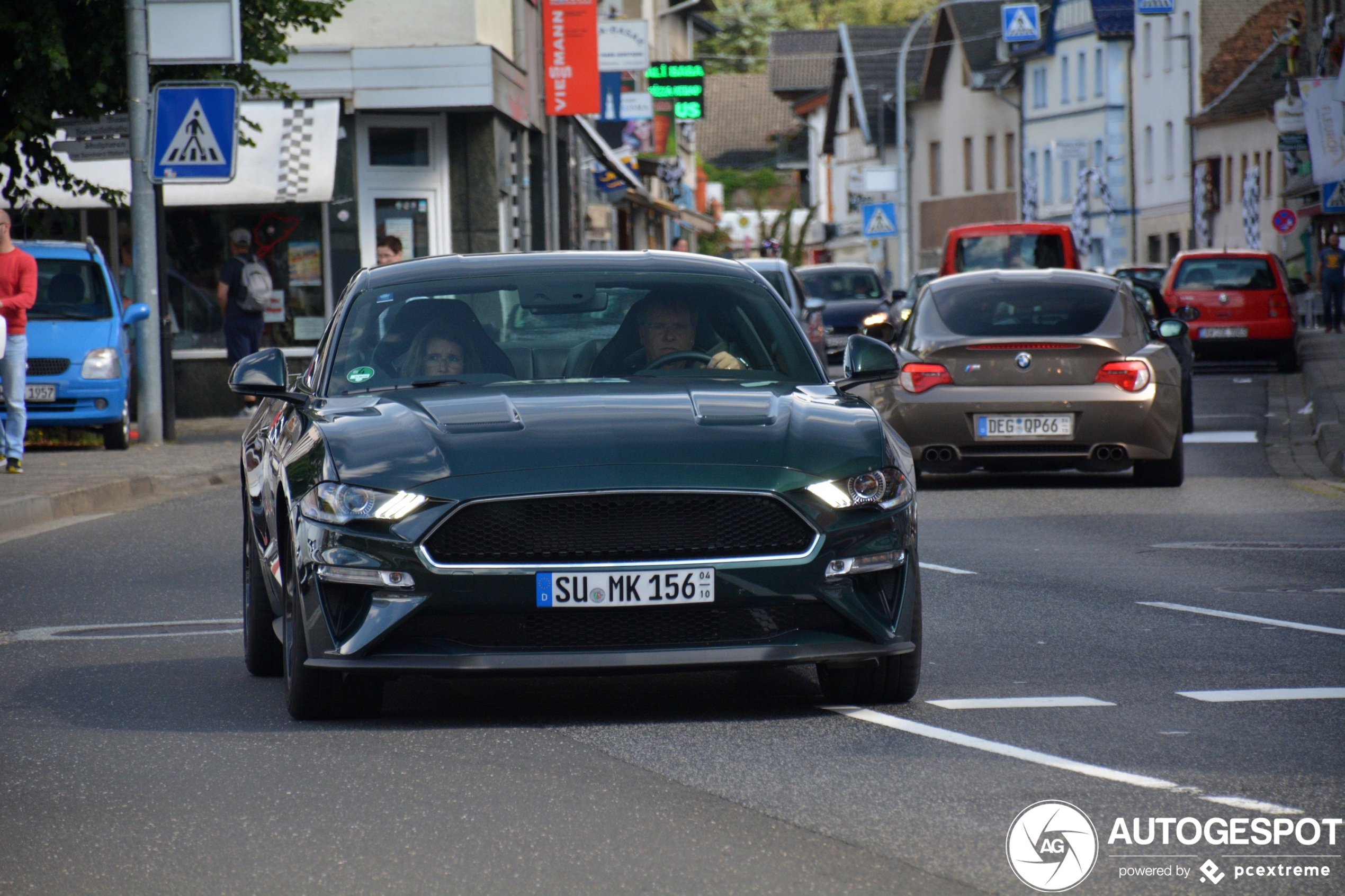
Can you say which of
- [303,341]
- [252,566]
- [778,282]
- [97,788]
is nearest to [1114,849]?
[97,788]

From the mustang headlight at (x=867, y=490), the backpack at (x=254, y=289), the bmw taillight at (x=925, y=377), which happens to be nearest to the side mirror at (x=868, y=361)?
the mustang headlight at (x=867, y=490)

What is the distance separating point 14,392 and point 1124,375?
27.6 ft

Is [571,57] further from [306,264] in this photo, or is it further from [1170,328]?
[1170,328]

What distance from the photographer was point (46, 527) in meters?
14.5

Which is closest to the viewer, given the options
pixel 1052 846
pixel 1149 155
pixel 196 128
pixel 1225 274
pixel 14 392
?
pixel 1052 846

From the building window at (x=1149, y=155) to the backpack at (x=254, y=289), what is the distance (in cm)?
5319

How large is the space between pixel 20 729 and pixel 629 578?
2055 millimetres

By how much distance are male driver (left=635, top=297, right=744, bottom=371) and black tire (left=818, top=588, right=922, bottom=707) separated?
1.21 meters

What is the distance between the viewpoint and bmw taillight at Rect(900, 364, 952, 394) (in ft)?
50.6

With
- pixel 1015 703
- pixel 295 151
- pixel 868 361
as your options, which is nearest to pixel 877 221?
pixel 295 151

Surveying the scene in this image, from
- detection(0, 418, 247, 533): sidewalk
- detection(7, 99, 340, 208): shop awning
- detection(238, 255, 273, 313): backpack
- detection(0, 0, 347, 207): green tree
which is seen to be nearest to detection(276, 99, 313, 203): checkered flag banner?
detection(7, 99, 340, 208): shop awning

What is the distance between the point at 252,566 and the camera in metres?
8.00

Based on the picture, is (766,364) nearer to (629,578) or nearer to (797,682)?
(797,682)

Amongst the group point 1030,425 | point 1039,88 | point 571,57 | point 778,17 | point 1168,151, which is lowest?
point 1030,425
